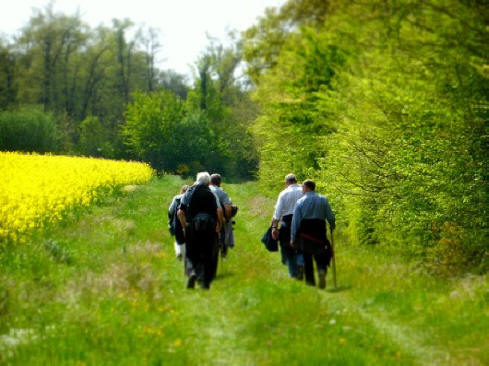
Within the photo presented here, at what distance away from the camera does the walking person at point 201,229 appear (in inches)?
463

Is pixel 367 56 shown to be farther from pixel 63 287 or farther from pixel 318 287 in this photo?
pixel 63 287

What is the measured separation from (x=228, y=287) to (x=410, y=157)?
15.0ft

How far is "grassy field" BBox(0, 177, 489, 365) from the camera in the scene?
7432mm

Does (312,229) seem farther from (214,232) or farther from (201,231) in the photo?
(201,231)

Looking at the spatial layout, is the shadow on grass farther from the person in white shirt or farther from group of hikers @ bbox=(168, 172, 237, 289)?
group of hikers @ bbox=(168, 172, 237, 289)

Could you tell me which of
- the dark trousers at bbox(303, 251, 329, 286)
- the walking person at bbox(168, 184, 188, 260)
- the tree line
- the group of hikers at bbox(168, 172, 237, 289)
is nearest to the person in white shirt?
the dark trousers at bbox(303, 251, 329, 286)

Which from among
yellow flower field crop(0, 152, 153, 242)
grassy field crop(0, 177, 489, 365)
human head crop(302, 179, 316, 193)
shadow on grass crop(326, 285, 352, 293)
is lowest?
shadow on grass crop(326, 285, 352, 293)

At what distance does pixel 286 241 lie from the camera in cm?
1323

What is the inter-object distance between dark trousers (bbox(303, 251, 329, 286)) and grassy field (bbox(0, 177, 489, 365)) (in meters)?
0.52

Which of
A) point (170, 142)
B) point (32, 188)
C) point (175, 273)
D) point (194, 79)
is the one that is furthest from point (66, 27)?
point (175, 273)

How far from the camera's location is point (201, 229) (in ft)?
38.6

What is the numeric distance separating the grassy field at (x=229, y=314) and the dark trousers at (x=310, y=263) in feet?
1.72

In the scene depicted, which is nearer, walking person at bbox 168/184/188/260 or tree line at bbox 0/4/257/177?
walking person at bbox 168/184/188/260

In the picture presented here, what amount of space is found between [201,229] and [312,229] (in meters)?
2.05
